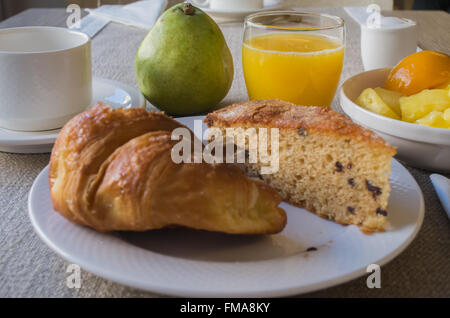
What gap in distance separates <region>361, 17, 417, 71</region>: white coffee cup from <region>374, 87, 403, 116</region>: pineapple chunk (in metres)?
0.47

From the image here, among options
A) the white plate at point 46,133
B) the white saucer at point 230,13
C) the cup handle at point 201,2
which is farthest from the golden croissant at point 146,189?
the cup handle at point 201,2

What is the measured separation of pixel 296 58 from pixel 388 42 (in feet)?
1.66

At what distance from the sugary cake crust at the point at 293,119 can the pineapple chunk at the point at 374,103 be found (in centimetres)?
18

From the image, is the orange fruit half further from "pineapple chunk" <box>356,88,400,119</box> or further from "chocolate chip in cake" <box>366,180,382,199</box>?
"chocolate chip in cake" <box>366,180,382,199</box>

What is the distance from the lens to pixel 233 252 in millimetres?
726

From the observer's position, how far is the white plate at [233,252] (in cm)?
60

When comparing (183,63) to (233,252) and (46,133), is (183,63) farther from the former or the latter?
(233,252)

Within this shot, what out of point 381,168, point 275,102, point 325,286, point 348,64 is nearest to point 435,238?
point 381,168

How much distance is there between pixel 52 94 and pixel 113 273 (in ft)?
2.07

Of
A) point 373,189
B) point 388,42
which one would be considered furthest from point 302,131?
point 388,42

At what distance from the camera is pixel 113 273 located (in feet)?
1.99

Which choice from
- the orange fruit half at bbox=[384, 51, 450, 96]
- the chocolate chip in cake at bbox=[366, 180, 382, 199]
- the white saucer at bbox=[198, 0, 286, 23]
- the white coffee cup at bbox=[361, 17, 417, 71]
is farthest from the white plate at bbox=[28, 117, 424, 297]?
the white saucer at bbox=[198, 0, 286, 23]

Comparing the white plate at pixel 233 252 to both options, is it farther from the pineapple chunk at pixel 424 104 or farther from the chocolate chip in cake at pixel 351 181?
the pineapple chunk at pixel 424 104

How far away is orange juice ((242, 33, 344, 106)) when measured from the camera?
1210 millimetres
